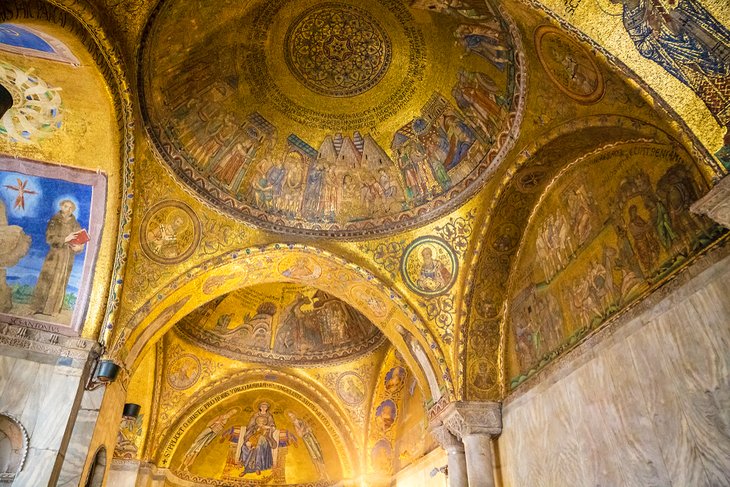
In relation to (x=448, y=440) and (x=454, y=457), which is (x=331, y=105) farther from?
(x=454, y=457)

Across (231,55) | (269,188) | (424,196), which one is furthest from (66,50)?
(424,196)

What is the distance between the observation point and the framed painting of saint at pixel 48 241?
6820mm

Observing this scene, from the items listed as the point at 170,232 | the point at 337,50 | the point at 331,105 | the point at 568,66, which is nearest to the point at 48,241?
the point at 170,232

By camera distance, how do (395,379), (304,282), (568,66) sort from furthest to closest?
(395,379)
(304,282)
(568,66)

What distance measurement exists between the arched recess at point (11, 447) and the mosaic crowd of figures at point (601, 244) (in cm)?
693

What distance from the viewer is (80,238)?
725 centimetres

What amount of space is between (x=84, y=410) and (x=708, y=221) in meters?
7.88

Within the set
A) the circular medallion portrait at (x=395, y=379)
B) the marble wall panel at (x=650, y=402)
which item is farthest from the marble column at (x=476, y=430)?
the circular medallion portrait at (x=395, y=379)

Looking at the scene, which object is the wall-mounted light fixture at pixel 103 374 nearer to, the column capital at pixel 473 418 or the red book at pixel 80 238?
the red book at pixel 80 238

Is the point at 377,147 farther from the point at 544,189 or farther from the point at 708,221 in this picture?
the point at 708,221

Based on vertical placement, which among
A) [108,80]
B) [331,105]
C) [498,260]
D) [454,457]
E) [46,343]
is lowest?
[454,457]

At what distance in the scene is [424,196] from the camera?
28.8 ft

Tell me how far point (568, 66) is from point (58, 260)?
7.36 metres

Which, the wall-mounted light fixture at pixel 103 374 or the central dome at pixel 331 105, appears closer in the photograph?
the wall-mounted light fixture at pixel 103 374
